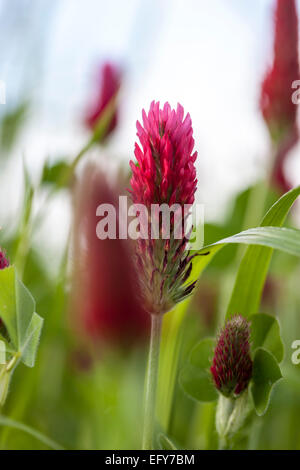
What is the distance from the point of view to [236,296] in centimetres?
45

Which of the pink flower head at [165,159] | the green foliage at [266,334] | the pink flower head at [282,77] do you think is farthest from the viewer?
the pink flower head at [282,77]

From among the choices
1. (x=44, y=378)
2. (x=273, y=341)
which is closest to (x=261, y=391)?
(x=273, y=341)

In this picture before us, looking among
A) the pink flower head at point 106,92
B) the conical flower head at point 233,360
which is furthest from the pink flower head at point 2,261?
the pink flower head at point 106,92

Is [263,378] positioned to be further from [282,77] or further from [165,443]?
[282,77]

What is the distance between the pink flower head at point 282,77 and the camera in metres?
0.62

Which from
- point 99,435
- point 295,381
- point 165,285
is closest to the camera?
point 165,285

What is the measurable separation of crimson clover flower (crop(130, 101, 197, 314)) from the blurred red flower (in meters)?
0.02

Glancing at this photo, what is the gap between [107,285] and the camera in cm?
37

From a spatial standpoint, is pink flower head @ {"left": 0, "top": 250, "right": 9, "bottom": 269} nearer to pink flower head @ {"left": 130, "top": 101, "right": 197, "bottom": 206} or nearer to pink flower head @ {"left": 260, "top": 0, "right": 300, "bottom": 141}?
pink flower head @ {"left": 130, "top": 101, "right": 197, "bottom": 206}

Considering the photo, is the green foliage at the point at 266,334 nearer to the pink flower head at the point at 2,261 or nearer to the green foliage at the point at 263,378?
the green foliage at the point at 263,378

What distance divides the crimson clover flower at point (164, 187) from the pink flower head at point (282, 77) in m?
0.32

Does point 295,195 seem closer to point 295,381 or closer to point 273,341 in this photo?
point 273,341

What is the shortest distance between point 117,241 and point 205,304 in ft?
2.31

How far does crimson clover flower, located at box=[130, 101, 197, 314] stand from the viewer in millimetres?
331
